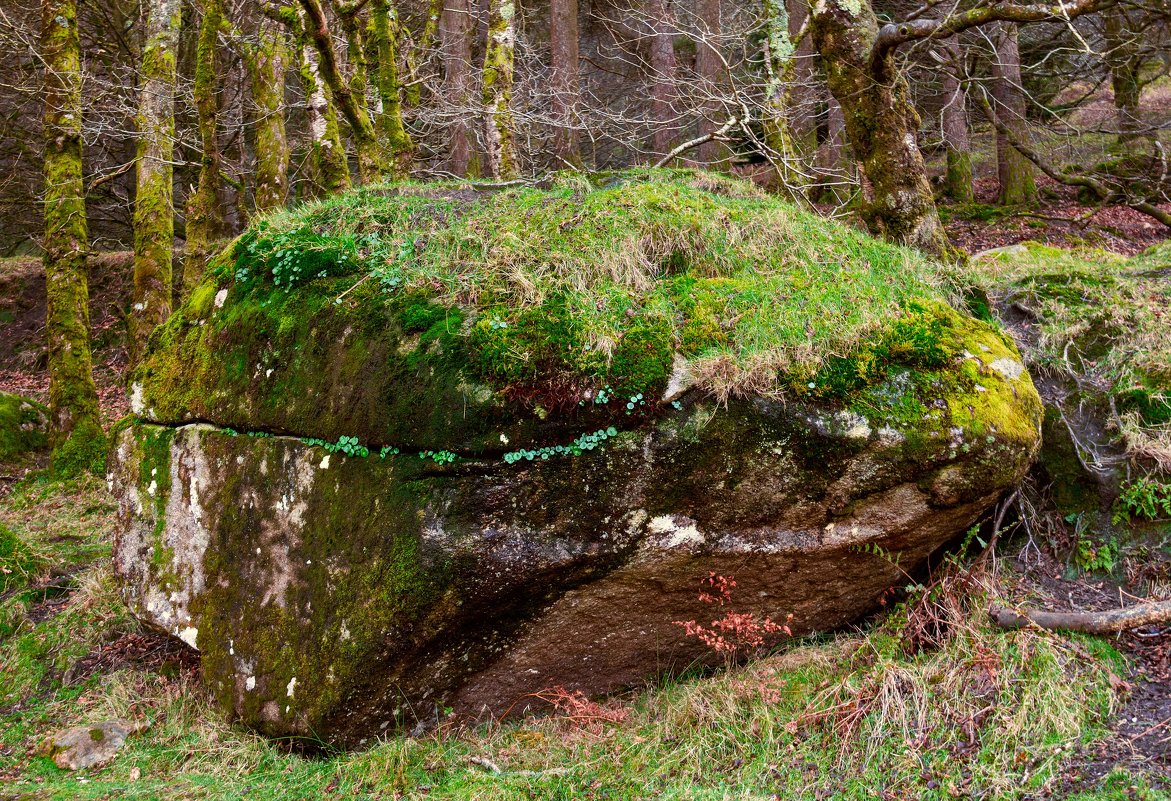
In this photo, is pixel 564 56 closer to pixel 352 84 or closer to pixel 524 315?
pixel 352 84

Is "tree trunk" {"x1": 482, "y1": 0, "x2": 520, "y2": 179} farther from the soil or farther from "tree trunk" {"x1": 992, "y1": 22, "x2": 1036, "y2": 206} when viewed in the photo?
"tree trunk" {"x1": 992, "y1": 22, "x2": 1036, "y2": 206}

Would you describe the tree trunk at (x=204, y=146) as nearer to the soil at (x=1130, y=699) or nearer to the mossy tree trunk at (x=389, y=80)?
the mossy tree trunk at (x=389, y=80)

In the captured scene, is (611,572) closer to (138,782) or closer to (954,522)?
(954,522)

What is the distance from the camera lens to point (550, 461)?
3.77 m

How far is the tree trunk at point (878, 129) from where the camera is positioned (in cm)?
607

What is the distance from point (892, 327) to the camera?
402 cm

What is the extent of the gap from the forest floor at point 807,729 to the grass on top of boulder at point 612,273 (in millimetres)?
1528

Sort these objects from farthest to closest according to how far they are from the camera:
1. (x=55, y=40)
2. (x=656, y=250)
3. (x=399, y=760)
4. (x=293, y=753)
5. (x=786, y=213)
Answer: (x=55, y=40), (x=786, y=213), (x=656, y=250), (x=293, y=753), (x=399, y=760)

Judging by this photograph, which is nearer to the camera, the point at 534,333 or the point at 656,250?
the point at 534,333

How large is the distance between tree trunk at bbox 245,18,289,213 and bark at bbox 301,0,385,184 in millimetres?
1582

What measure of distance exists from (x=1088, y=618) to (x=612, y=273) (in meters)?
2.99

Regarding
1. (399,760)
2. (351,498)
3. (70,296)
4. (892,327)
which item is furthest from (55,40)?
(892,327)

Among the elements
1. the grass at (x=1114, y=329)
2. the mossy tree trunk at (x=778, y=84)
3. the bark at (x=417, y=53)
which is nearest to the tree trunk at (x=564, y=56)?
the bark at (x=417, y=53)

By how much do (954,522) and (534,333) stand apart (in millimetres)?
2463
